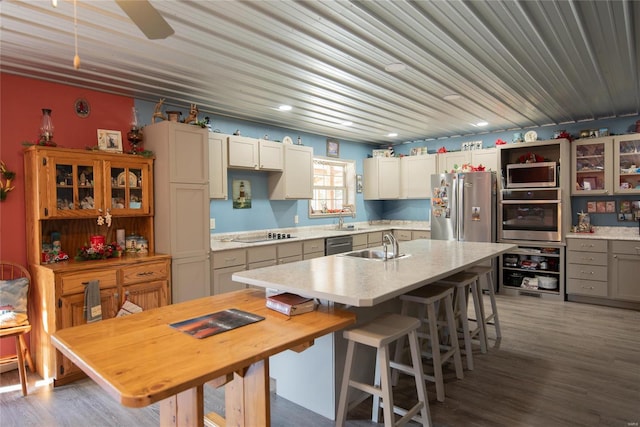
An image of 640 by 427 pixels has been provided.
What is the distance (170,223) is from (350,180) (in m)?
3.72

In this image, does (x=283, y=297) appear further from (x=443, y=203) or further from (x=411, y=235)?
(x=411, y=235)

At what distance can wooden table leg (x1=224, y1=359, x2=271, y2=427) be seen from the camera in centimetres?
176

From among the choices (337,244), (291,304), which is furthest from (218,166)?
(291,304)

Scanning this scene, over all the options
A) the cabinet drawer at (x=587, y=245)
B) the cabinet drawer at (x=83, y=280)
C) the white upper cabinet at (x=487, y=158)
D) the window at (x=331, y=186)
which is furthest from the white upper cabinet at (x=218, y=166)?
the cabinet drawer at (x=587, y=245)

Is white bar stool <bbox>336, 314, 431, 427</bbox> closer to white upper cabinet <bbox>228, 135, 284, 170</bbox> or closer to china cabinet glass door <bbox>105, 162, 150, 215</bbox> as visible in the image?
china cabinet glass door <bbox>105, 162, 150, 215</bbox>

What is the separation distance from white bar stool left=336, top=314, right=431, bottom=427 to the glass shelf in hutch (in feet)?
11.8

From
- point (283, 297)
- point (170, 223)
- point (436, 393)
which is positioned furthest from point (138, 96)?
point (436, 393)

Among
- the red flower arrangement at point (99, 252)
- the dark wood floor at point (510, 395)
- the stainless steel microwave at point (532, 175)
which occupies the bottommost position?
the dark wood floor at point (510, 395)

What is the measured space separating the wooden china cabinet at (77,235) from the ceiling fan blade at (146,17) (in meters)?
2.03

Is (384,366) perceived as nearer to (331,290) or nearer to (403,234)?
(331,290)

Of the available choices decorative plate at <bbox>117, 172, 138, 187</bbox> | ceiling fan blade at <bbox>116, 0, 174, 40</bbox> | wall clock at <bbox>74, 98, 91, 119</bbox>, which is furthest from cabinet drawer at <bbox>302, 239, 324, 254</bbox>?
ceiling fan blade at <bbox>116, 0, 174, 40</bbox>

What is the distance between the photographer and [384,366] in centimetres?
204

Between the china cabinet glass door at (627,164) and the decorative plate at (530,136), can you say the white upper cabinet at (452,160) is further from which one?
the china cabinet glass door at (627,164)

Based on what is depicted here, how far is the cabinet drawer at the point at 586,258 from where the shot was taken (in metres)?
4.76
